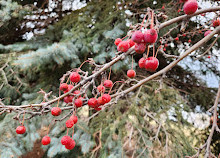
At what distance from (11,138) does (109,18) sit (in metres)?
1.69

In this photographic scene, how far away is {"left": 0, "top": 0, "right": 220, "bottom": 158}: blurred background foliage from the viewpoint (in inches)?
67.6

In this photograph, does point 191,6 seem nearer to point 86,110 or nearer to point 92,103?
point 92,103

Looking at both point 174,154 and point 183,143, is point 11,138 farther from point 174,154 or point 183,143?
point 183,143

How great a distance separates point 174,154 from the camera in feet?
5.47

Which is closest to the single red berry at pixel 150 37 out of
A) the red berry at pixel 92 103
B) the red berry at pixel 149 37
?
the red berry at pixel 149 37

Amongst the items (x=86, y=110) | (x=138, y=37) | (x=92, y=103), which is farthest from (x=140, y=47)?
(x=86, y=110)

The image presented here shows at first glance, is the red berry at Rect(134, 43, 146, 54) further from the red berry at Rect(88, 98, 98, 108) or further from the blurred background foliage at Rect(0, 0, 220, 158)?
the blurred background foliage at Rect(0, 0, 220, 158)

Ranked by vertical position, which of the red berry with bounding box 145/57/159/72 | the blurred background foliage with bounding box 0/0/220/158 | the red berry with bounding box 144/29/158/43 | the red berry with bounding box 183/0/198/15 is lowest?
the blurred background foliage with bounding box 0/0/220/158

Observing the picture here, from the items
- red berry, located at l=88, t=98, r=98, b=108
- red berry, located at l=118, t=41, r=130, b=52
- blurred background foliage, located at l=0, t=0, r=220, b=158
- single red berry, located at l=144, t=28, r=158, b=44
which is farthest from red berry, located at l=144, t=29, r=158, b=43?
blurred background foliage, located at l=0, t=0, r=220, b=158

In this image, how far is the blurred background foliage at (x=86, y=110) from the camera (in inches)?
67.6

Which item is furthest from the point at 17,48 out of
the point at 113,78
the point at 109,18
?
the point at 113,78

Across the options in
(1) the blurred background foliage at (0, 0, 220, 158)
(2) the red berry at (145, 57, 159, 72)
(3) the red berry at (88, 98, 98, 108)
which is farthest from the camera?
(1) the blurred background foliage at (0, 0, 220, 158)

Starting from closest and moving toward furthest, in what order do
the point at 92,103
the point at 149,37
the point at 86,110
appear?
the point at 149,37, the point at 92,103, the point at 86,110

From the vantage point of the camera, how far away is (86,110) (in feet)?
6.88
